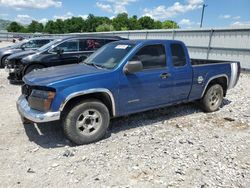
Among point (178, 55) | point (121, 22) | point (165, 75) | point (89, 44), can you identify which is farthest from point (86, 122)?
point (121, 22)

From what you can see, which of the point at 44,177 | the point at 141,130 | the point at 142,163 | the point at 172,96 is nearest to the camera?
the point at 44,177

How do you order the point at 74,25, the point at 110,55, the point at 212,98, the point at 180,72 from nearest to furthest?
the point at 110,55
the point at 180,72
the point at 212,98
the point at 74,25

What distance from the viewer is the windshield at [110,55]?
15.5ft

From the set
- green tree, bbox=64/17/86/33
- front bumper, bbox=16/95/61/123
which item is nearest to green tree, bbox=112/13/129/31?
green tree, bbox=64/17/86/33

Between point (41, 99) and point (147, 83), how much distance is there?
79.0 inches

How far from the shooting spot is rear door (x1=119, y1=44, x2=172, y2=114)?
458 centimetres

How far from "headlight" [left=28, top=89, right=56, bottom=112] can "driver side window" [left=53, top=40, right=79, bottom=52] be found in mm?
5187

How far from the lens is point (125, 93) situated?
4.55 m

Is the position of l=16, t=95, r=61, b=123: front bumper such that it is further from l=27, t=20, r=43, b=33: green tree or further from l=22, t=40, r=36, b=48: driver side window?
l=27, t=20, r=43, b=33: green tree

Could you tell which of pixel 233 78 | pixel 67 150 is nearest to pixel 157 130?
pixel 67 150

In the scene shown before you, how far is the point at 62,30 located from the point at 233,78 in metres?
83.9

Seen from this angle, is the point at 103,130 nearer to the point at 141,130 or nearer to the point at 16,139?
the point at 141,130

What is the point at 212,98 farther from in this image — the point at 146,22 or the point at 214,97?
the point at 146,22

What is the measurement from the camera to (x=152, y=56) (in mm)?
5016
